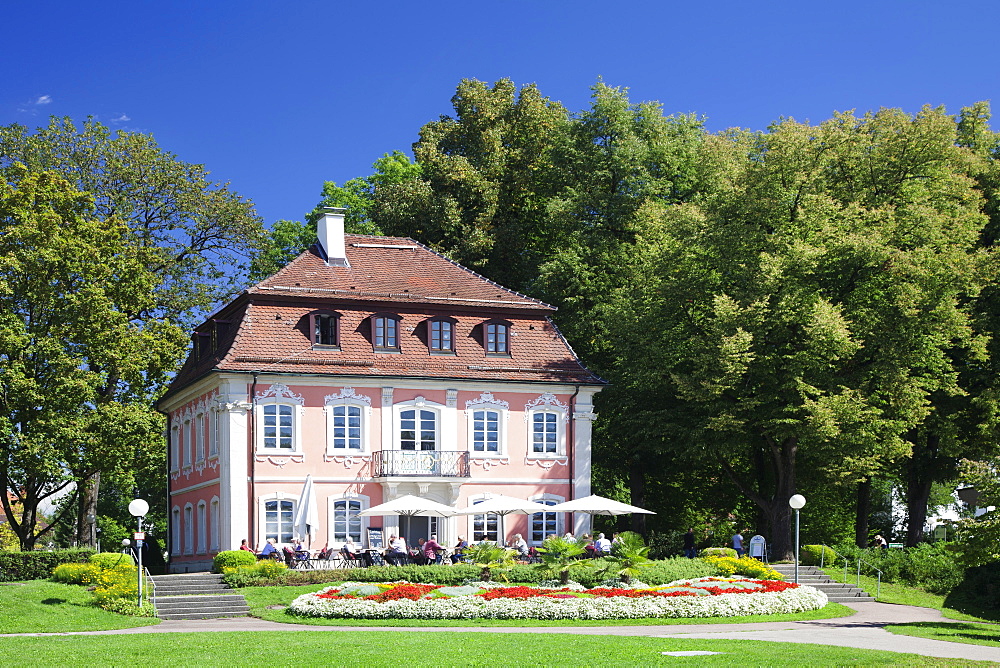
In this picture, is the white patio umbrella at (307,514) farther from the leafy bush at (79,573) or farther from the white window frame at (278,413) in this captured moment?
the leafy bush at (79,573)

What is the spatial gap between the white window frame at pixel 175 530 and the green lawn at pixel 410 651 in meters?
22.8

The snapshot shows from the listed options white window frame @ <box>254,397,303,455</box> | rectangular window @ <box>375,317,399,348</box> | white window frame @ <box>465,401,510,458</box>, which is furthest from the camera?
white window frame @ <box>465,401,510,458</box>

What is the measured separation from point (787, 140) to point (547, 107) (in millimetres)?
17679

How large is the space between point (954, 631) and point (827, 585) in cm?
1233

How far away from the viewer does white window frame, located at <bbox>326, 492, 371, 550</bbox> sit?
129ft

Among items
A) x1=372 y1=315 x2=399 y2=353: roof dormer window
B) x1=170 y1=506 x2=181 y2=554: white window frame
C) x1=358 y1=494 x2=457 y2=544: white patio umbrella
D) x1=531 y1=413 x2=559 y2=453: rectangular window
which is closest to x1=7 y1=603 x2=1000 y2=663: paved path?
x1=358 y1=494 x2=457 y2=544: white patio umbrella

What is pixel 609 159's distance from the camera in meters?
48.7

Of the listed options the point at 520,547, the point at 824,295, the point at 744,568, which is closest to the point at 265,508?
→ the point at 520,547

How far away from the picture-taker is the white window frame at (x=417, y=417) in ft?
134

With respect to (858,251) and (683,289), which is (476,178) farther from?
(858,251)

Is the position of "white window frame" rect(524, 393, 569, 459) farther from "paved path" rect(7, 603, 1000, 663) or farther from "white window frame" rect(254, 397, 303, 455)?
"paved path" rect(7, 603, 1000, 663)

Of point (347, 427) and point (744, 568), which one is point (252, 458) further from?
point (744, 568)

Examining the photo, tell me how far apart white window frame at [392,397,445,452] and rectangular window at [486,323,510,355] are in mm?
2899

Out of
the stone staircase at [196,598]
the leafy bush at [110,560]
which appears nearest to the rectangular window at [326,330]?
the stone staircase at [196,598]
